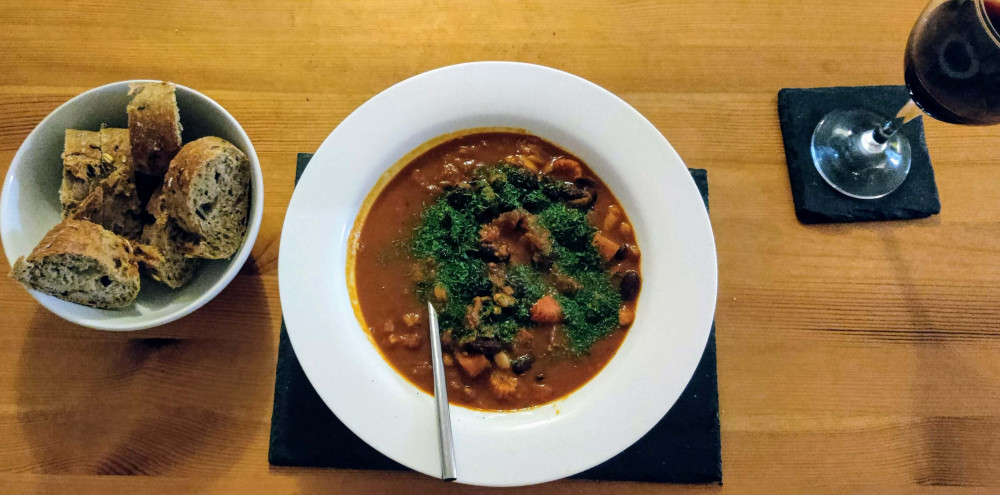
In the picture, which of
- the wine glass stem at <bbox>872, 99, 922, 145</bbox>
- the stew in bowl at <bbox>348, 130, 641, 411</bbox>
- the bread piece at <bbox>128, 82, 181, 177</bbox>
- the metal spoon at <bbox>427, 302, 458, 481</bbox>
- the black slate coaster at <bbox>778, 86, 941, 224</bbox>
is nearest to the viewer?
the metal spoon at <bbox>427, 302, 458, 481</bbox>

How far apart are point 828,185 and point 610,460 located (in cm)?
151

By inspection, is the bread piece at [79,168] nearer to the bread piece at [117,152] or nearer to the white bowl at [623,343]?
the bread piece at [117,152]

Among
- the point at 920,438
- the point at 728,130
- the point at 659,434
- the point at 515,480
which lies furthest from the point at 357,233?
the point at 920,438

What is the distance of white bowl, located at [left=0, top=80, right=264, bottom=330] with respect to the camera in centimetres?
207

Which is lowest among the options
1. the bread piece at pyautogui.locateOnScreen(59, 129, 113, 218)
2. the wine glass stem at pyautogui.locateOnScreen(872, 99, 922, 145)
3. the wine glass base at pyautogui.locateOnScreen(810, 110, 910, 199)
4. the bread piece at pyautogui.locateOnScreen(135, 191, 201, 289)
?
the wine glass base at pyautogui.locateOnScreen(810, 110, 910, 199)

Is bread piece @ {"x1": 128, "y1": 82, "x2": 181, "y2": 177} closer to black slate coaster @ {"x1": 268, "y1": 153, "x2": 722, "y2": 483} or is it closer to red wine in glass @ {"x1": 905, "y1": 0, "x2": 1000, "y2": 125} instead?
black slate coaster @ {"x1": 268, "y1": 153, "x2": 722, "y2": 483}

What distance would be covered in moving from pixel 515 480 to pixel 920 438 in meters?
1.68

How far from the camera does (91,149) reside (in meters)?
2.13

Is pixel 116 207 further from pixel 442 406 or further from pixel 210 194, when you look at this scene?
pixel 442 406

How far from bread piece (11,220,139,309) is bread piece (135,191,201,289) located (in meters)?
0.06

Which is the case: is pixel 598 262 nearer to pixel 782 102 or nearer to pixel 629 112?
pixel 629 112

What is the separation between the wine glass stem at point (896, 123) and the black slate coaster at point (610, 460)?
1.33 metres

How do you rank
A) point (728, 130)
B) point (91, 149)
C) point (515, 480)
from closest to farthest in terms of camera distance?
1. point (515, 480)
2. point (91, 149)
3. point (728, 130)

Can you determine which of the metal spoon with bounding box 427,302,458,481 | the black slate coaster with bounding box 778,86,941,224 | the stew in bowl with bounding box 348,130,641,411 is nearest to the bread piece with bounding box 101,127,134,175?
the stew in bowl with bounding box 348,130,641,411
